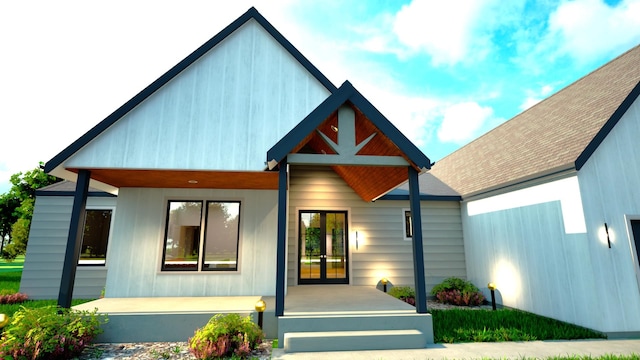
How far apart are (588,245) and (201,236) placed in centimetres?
863

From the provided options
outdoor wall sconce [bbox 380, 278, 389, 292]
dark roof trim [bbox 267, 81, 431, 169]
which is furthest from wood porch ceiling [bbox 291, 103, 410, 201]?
outdoor wall sconce [bbox 380, 278, 389, 292]

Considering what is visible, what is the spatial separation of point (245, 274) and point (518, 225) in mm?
7145

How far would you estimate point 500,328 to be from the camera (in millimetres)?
5766

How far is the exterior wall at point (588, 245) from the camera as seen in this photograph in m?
5.62

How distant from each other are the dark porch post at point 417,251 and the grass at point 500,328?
71 centimetres

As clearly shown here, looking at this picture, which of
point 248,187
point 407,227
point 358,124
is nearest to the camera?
point 358,124

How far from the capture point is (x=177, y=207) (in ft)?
25.8

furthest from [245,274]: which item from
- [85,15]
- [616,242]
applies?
[85,15]

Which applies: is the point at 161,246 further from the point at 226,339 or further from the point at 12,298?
the point at 12,298

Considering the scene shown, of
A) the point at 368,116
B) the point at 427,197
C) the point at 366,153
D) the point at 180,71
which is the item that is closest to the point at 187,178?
the point at 180,71

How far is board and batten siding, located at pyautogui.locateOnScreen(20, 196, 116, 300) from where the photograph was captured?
866 cm

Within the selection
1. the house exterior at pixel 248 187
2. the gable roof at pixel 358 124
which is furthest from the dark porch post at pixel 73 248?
the gable roof at pixel 358 124

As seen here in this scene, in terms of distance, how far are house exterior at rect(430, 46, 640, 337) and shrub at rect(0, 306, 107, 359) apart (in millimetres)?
9155

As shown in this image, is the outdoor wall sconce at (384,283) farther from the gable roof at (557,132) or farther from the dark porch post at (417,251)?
the gable roof at (557,132)
